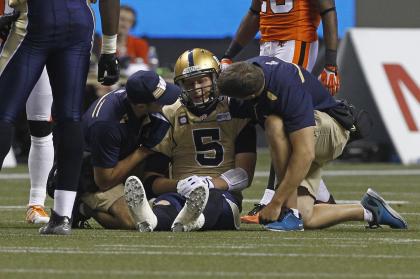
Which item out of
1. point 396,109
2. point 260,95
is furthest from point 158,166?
point 396,109

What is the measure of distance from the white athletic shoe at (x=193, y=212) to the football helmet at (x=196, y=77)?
0.66 meters

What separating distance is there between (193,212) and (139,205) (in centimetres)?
28

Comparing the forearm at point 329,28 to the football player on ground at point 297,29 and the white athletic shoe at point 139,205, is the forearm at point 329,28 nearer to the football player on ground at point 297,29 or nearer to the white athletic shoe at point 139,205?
the football player on ground at point 297,29

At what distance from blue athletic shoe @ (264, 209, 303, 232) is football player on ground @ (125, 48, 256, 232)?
250 mm

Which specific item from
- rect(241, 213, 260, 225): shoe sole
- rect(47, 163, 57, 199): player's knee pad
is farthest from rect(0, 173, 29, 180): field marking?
rect(241, 213, 260, 225): shoe sole

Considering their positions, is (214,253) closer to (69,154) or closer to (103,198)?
(69,154)

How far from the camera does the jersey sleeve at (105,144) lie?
7.48m

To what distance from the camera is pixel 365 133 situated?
7.85 m

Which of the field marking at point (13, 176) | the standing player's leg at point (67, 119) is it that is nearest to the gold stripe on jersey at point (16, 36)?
the standing player's leg at point (67, 119)

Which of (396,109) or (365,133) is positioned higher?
(365,133)

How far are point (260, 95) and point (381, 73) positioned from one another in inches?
324

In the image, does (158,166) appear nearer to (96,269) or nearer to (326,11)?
(326,11)

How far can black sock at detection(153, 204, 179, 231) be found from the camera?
733 cm

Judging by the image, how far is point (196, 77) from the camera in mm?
7527
